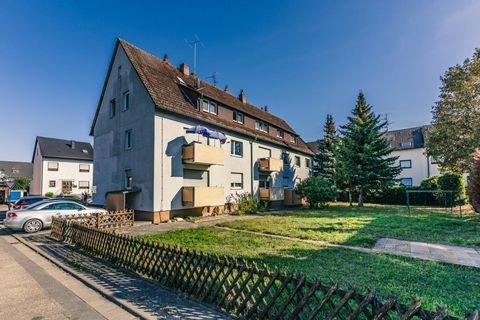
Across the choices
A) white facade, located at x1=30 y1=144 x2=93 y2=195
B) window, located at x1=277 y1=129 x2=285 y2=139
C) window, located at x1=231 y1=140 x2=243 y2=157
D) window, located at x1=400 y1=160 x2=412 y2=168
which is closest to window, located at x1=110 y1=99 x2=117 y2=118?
window, located at x1=231 y1=140 x2=243 y2=157

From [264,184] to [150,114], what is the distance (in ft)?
44.5

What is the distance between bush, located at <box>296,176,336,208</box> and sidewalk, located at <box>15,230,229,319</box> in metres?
20.0

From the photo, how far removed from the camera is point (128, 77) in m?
18.6

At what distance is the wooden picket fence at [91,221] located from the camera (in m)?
10.5

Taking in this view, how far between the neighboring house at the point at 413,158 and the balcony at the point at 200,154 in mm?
29602

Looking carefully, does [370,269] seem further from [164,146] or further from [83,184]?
[83,184]

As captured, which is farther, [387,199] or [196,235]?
[387,199]

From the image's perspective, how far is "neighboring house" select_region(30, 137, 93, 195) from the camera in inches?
1515

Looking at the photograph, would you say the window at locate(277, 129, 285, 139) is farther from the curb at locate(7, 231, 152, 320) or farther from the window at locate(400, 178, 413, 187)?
the curb at locate(7, 231, 152, 320)

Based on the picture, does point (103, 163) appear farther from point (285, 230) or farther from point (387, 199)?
point (387, 199)

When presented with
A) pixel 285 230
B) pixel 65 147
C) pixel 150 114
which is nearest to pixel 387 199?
pixel 285 230

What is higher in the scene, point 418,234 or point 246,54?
point 246,54

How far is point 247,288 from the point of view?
4.25 m

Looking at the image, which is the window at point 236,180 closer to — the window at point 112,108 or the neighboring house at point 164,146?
the neighboring house at point 164,146
